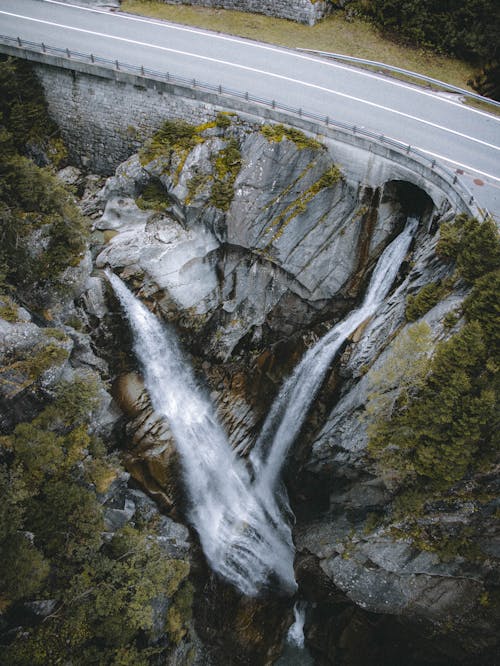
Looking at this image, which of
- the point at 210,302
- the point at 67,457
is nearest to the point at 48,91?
the point at 210,302

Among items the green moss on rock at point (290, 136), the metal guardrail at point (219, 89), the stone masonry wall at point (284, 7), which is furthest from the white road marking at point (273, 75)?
the stone masonry wall at point (284, 7)

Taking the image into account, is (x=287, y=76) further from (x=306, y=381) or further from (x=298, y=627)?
(x=298, y=627)

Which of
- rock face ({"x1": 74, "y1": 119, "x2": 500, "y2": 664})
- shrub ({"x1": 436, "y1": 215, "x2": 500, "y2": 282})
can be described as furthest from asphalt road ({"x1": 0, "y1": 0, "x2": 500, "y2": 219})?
shrub ({"x1": 436, "y1": 215, "x2": 500, "y2": 282})

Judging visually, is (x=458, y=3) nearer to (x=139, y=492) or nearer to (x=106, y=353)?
(x=106, y=353)

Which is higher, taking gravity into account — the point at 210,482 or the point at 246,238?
the point at 246,238

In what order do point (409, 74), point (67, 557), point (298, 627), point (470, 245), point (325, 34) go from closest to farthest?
point (67, 557) < point (470, 245) < point (298, 627) < point (409, 74) < point (325, 34)

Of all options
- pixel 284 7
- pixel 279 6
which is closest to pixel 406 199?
pixel 284 7

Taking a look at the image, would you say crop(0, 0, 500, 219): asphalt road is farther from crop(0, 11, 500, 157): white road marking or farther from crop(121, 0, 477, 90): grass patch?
crop(121, 0, 477, 90): grass patch
